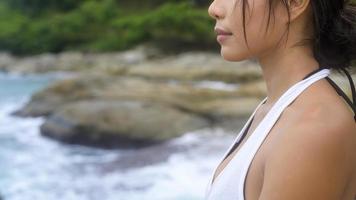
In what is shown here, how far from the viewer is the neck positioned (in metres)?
0.64

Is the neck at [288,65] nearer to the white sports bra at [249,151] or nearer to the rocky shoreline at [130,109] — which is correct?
the white sports bra at [249,151]

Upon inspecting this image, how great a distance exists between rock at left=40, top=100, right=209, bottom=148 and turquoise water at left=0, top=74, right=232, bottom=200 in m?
0.10

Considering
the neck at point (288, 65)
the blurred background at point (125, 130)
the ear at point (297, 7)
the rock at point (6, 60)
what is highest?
the rock at point (6, 60)

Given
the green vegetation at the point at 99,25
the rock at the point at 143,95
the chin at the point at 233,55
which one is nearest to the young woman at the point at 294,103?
the chin at the point at 233,55

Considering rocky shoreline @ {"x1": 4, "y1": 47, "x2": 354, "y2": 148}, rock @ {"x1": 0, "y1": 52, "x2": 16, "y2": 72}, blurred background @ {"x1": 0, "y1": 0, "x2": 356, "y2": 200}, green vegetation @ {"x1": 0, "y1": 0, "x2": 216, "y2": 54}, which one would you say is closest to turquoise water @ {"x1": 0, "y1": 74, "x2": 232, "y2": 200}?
blurred background @ {"x1": 0, "y1": 0, "x2": 356, "y2": 200}

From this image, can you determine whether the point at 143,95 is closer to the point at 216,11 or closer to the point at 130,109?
the point at 130,109

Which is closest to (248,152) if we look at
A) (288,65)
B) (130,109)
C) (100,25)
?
(288,65)

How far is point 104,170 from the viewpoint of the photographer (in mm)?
5395

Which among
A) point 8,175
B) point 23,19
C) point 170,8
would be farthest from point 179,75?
point 23,19

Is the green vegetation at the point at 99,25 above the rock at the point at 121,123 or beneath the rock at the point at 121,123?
above

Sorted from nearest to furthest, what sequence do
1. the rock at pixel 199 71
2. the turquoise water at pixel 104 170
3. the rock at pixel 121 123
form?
the turquoise water at pixel 104 170 < the rock at pixel 121 123 < the rock at pixel 199 71

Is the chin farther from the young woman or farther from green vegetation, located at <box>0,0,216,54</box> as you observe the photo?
green vegetation, located at <box>0,0,216,54</box>

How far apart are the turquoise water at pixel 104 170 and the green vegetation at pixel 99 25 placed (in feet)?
26.8

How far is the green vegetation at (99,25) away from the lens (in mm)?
14656
